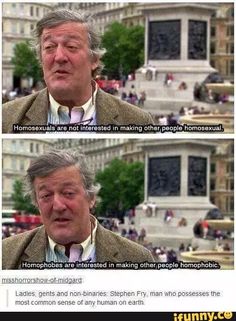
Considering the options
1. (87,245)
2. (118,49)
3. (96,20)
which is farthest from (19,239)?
(96,20)

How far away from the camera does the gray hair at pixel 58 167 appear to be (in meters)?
9.45

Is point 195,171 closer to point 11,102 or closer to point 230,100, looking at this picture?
point 230,100

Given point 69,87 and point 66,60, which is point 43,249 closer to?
point 69,87

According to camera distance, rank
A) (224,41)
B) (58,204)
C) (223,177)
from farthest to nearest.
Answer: (224,41)
(223,177)
(58,204)

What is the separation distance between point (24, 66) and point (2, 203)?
1.23 m

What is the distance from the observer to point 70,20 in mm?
9523

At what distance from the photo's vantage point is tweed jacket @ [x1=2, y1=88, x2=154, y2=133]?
9.53m

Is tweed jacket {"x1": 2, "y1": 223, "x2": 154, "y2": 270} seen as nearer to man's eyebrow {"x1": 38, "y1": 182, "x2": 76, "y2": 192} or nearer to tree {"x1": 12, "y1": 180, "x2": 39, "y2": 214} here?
tree {"x1": 12, "y1": 180, "x2": 39, "y2": 214}

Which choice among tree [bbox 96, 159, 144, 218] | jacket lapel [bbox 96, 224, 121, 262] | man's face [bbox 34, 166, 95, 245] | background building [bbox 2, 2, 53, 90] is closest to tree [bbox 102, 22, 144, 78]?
background building [bbox 2, 2, 53, 90]

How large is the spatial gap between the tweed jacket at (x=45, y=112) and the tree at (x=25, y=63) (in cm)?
18

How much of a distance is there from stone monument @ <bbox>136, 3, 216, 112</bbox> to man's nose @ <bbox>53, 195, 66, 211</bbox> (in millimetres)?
1139

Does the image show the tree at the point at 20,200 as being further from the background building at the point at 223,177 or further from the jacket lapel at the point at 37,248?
the background building at the point at 223,177

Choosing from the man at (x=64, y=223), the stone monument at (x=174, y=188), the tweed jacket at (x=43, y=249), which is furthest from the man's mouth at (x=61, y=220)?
the stone monument at (x=174, y=188)

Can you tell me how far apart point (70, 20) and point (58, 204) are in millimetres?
1537
